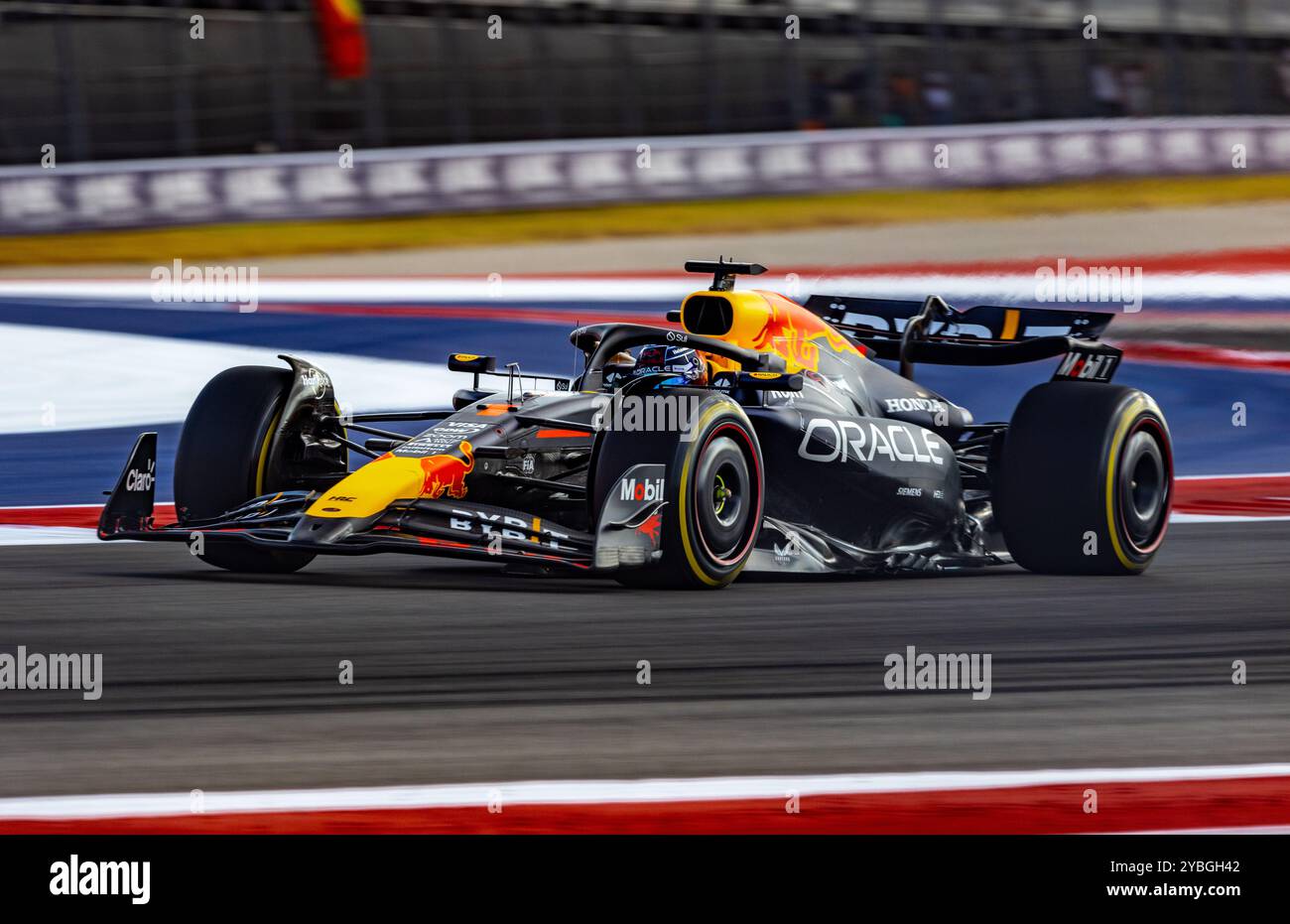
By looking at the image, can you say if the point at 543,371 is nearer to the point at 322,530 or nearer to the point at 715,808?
the point at 322,530

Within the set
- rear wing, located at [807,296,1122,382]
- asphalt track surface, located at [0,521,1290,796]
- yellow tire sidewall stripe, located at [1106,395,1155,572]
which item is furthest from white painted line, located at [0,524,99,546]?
yellow tire sidewall stripe, located at [1106,395,1155,572]

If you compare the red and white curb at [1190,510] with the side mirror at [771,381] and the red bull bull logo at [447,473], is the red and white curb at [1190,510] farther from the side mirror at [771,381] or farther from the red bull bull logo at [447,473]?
the side mirror at [771,381]

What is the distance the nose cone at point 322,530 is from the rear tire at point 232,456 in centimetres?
62

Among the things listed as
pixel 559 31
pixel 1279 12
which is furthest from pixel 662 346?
pixel 1279 12

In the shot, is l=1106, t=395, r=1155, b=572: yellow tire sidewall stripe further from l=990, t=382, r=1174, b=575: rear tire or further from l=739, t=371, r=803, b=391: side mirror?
l=739, t=371, r=803, b=391: side mirror

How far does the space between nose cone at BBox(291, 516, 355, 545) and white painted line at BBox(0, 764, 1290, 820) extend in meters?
2.51

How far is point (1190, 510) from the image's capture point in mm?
10492

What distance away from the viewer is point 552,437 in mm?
7559

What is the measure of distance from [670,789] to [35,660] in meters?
2.41

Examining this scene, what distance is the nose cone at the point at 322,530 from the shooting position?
6.79 metres

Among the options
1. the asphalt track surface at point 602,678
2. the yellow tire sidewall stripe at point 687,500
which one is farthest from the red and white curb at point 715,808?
the yellow tire sidewall stripe at point 687,500

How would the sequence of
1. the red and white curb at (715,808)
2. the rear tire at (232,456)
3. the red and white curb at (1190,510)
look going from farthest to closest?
1. the red and white curb at (1190,510)
2. the rear tire at (232,456)
3. the red and white curb at (715,808)

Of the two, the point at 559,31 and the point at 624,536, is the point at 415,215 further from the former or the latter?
the point at 624,536

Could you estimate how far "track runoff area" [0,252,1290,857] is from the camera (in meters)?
4.20
